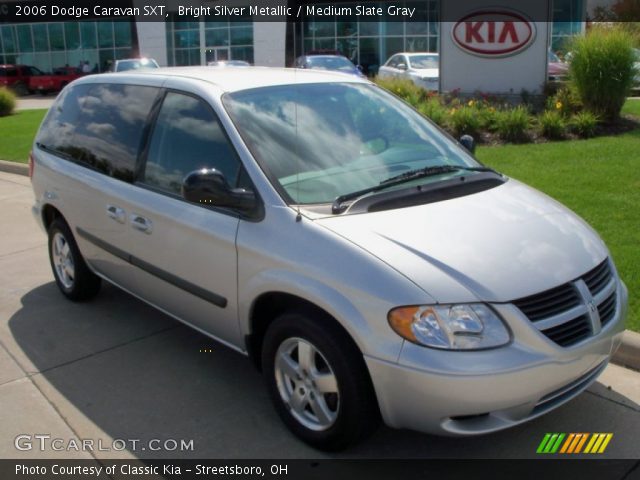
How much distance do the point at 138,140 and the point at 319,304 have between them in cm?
199

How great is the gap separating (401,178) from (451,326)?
110 cm

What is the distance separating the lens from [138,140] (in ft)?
14.7

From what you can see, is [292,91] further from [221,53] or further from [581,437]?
[221,53]

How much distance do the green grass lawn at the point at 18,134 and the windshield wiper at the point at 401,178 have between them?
36.1 feet

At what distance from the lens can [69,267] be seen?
5.53 m

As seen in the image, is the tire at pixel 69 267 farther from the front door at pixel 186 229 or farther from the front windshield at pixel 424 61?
the front windshield at pixel 424 61

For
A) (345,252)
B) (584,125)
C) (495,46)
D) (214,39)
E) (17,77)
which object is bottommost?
(584,125)

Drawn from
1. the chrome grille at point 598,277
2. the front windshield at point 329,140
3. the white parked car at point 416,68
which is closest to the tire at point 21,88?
the white parked car at point 416,68

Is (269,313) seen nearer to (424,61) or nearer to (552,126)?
(552,126)

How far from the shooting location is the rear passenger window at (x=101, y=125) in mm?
4555

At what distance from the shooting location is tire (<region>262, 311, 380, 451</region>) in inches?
122

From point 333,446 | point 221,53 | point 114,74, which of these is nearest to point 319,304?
point 333,446

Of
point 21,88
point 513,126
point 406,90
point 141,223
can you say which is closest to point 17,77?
point 21,88

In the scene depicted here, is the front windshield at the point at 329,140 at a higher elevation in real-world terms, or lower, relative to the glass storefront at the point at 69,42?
lower
